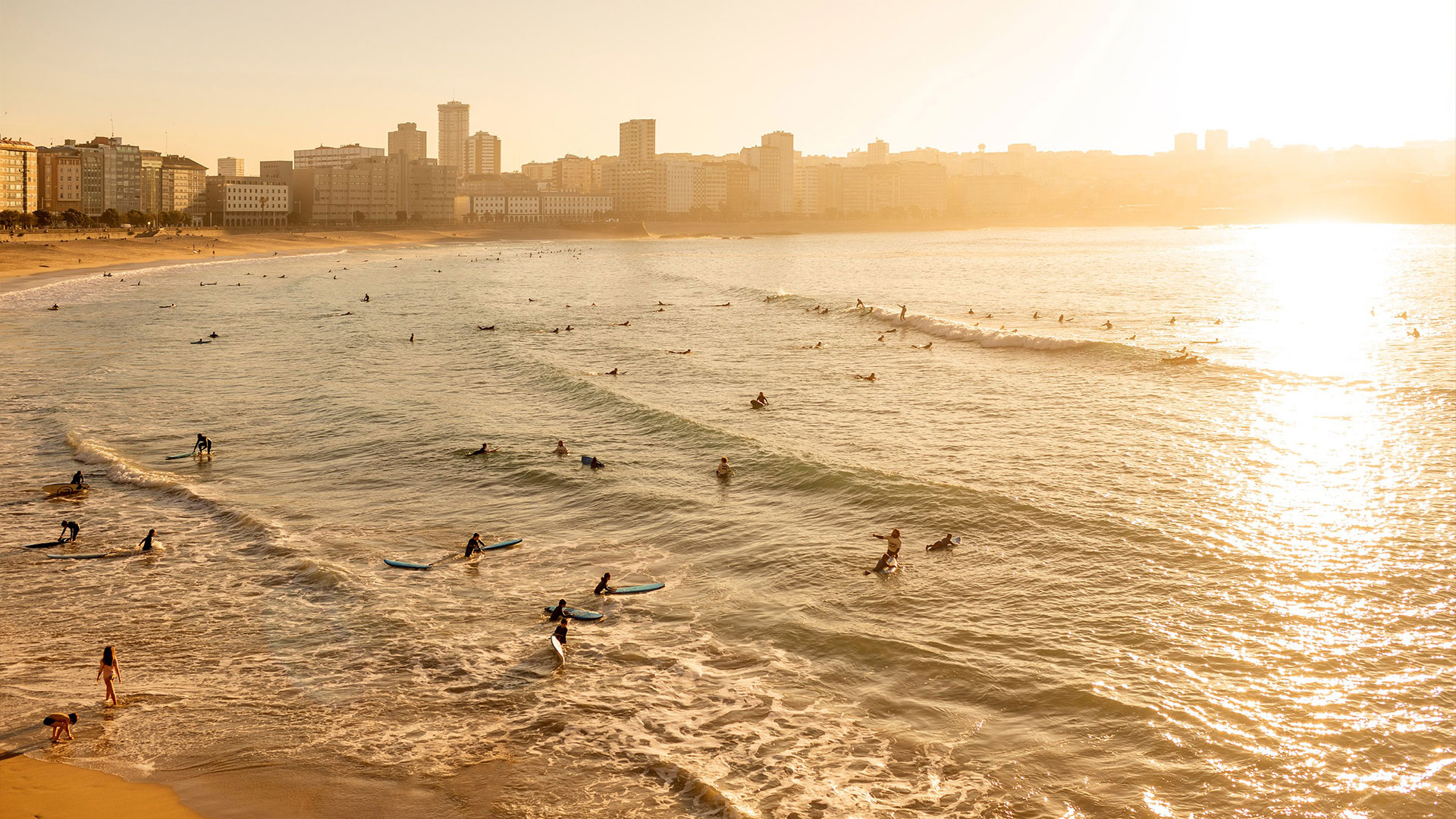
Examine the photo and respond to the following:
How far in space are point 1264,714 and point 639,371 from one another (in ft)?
99.5

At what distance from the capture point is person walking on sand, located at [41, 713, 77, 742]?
39.3ft

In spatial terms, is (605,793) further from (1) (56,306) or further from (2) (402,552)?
(1) (56,306)

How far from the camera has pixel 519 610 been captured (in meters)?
16.5

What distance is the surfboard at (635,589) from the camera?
56.3 feet

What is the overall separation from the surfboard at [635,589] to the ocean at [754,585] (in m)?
0.16

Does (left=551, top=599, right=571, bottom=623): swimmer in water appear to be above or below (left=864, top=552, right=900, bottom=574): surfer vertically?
below

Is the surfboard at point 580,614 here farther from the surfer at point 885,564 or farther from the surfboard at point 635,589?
the surfer at point 885,564

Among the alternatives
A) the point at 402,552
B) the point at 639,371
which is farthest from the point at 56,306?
the point at 402,552

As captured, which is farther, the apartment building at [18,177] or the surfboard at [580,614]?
the apartment building at [18,177]

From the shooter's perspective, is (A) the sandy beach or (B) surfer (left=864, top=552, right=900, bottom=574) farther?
(B) surfer (left=864, top=552, right=900, bottom=574)

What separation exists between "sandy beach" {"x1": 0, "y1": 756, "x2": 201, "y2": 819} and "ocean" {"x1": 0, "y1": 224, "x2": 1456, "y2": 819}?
0.27m

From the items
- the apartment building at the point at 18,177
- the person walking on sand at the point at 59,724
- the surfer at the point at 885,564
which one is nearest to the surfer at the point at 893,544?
the surfer at the point at 885,564

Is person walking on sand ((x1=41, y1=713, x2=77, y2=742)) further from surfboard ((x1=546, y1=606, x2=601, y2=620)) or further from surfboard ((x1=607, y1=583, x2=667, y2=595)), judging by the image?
surfboard ((x1=607, y1=583, x2=667, y2=595))

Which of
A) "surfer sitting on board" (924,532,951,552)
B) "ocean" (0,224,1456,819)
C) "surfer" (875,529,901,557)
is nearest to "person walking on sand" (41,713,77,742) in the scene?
"ocean" (0,224,1456,819)
